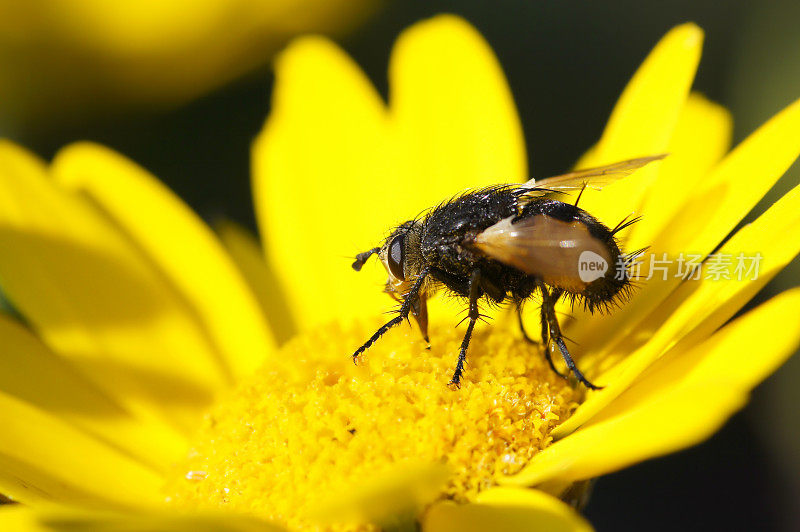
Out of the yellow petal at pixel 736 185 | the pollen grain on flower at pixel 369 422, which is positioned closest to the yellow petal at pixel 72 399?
the pollen grain on flower at pixel 369 422

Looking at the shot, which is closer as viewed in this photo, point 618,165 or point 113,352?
point 618,165

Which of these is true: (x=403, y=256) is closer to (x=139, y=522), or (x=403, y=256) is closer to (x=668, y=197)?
(x=668, y=197)

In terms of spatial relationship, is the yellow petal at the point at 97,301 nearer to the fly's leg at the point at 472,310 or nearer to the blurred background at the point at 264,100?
the blurred background at the point at 264,100

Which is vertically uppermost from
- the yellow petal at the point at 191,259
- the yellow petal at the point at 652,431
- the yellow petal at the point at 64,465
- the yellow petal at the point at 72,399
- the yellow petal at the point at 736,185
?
the yellow petal at the point at 191,259

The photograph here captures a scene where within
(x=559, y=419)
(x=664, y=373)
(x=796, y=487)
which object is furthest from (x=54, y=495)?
(x=796, y=487)

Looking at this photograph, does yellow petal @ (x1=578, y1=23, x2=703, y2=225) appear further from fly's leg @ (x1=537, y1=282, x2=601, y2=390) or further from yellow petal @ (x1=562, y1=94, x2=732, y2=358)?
fly's leg @ (x1=537, y1=282, x2=601, y2=390)

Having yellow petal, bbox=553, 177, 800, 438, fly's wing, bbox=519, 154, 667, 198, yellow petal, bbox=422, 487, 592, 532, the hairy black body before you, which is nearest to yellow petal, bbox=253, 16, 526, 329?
fly's wing, bbox=519, 154, 667, 198

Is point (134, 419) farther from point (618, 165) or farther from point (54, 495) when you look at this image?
point (618, 165)
